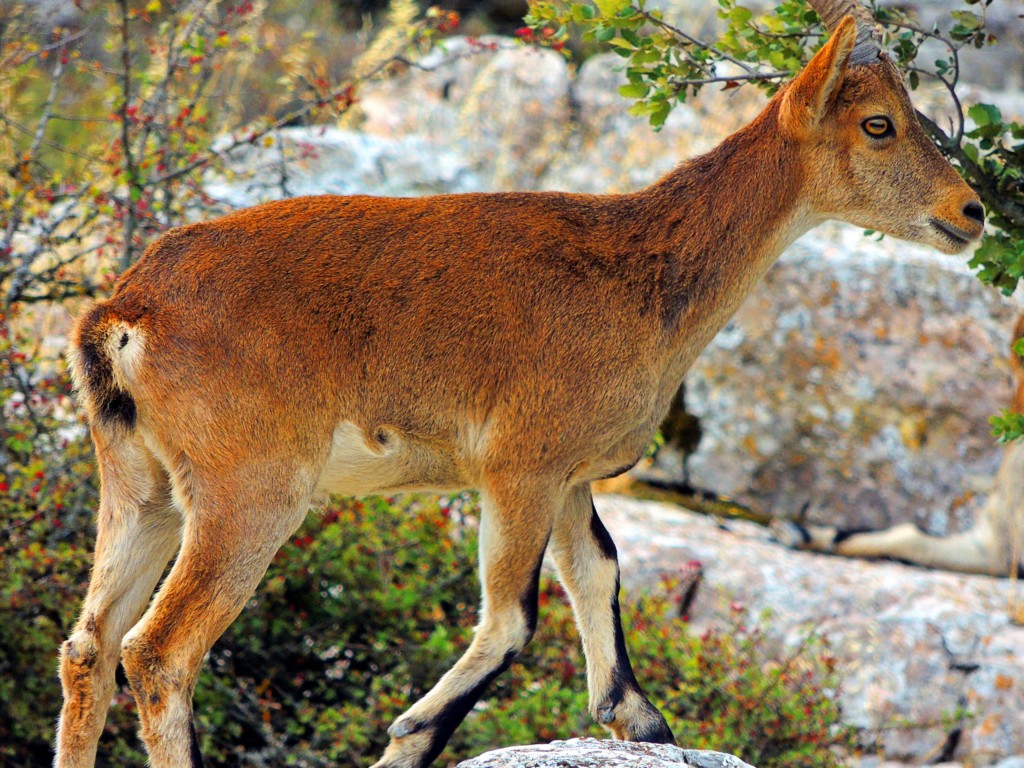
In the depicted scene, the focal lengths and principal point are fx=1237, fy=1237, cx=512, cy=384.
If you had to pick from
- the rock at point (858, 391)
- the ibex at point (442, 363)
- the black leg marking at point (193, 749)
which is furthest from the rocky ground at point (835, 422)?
the black leg marking at point (193, 749)

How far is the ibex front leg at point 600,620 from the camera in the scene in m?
5.15

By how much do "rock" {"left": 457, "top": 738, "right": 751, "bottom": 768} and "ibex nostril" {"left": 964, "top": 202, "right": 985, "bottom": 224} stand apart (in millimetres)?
2511

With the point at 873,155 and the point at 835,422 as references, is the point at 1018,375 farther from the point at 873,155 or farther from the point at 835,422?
the point at 873,155

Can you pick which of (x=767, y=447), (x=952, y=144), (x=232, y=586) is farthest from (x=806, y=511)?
(x=232, y=586)

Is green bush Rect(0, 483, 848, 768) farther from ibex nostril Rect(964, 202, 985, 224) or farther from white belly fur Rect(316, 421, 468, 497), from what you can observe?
ibex nostril Rect(964, 202, 985, 224)

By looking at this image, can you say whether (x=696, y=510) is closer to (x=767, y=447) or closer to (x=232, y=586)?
(x=767, y=447)

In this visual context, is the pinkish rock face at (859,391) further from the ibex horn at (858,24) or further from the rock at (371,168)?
the ibex horn at (858,24)

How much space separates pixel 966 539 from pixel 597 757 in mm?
6655

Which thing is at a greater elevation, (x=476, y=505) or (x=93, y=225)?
(x=93, y=225)

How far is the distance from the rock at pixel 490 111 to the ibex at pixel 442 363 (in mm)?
8071

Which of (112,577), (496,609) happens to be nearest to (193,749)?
(112,577)

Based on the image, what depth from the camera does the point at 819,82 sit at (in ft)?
16.7

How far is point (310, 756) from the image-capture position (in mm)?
6504

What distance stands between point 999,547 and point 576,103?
7.31 m
